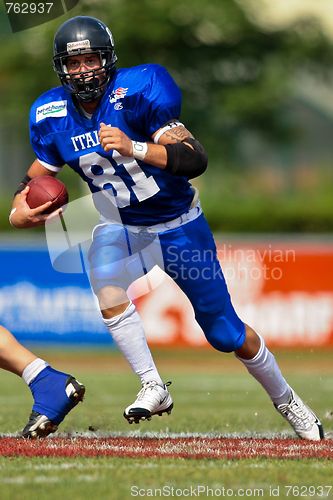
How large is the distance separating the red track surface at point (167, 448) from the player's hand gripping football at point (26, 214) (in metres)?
0.92

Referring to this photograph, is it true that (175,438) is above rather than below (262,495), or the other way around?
below

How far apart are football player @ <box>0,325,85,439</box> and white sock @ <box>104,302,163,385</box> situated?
0.26 m

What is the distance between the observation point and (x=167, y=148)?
4.46 metres

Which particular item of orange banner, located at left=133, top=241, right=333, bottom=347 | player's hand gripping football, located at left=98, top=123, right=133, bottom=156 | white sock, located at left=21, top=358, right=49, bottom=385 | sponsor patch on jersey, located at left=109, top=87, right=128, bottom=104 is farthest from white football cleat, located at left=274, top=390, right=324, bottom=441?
orange banner, located at left=133, top=241, right=333, bottom=347

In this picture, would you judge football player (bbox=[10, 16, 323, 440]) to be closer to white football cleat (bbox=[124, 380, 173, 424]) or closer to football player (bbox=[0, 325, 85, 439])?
white football cleat (bbox=[124, 380, 173, 424])

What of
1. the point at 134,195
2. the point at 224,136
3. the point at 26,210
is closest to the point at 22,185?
the point at 26,210

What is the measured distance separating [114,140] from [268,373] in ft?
4.42

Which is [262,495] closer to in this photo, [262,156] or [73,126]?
[73,126]

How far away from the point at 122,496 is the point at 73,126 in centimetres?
189

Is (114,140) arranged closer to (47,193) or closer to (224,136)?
(47,193)

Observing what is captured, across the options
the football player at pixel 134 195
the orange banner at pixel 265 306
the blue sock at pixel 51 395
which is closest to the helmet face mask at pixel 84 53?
the football player at pixel 134 195

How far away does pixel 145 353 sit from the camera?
4.78 m

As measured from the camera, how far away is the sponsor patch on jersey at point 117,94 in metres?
4.66

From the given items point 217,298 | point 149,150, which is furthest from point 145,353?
point 149,150
